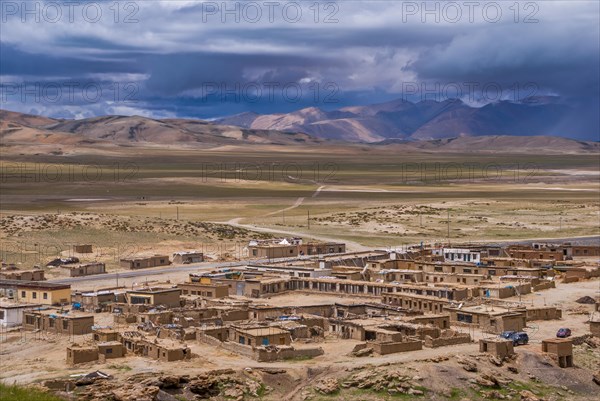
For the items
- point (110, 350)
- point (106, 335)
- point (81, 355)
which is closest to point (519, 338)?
point (110, 350)

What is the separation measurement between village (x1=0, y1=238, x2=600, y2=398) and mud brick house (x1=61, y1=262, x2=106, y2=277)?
11 centimetres

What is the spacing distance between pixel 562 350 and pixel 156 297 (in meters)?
27.2

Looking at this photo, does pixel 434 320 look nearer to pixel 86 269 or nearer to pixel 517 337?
pixel 517 337

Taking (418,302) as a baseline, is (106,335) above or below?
below

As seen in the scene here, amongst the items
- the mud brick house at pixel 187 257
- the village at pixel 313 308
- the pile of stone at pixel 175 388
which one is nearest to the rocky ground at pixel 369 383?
the pile of stone at pixel 175 388

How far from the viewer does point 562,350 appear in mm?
58031

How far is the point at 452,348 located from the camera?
60.1 metres

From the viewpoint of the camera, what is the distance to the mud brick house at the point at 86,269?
90625 millimetres

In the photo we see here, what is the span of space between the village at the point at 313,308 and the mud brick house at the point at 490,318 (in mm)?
Result: 81

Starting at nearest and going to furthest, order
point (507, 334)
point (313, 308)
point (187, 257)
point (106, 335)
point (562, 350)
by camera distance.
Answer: point (562, 350), point (106, 335), point (507, 334), point (313, 308), point (187, 257)

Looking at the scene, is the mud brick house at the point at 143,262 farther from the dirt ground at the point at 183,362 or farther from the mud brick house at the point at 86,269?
the dirt ground at the point at 183,362

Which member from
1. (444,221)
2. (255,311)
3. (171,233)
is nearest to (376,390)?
(255,311)

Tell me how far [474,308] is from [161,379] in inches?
1021

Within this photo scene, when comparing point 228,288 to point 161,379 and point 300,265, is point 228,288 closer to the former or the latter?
point 300,265
